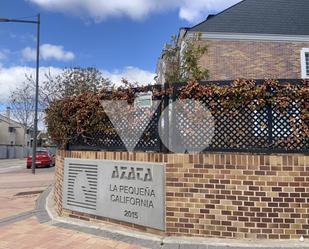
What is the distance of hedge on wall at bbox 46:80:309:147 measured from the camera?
5855 millimetres

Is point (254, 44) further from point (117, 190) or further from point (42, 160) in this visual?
point (42, 160)

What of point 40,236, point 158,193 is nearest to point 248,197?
point 158,193

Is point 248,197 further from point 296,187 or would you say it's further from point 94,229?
point 94,229

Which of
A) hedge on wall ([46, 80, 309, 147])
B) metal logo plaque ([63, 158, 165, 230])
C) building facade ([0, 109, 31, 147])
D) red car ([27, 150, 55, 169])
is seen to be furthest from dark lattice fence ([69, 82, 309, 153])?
building facade ([0, 109, 31, 147])

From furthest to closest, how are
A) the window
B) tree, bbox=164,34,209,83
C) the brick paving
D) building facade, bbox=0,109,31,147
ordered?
building facade, bbox=0,109,31,147, the window, tree, bbox=164,34,209,83, the brick paving

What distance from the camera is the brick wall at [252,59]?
20875mm

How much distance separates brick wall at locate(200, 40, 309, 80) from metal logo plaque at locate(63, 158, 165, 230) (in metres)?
14.2

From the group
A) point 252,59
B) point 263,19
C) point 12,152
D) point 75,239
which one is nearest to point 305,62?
point 252,59

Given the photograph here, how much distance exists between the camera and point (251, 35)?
71.1ft

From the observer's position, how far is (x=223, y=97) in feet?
20.0

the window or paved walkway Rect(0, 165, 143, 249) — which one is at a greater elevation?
the window

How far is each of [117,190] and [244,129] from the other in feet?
7.92

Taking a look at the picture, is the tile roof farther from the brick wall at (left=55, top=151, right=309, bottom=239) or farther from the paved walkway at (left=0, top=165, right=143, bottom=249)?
the brick wall at (left=55, top=151, right=309, bottom=239)

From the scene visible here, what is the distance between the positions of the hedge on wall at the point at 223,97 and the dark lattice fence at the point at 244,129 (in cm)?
7
